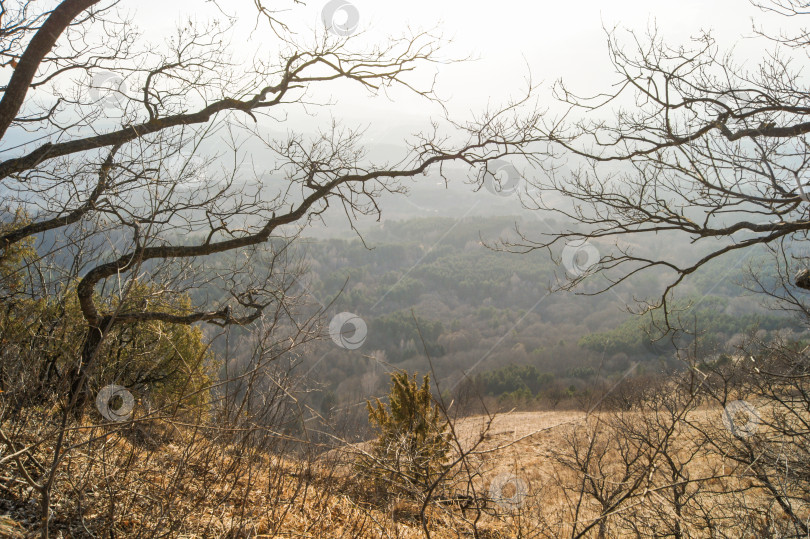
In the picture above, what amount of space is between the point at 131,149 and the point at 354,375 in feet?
198

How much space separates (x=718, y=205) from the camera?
14.2 feet

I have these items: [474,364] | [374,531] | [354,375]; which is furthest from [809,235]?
[474,364]

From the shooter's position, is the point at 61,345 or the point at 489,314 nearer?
A: the point at 61,345

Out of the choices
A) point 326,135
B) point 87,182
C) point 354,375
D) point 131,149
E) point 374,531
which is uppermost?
point 326,135

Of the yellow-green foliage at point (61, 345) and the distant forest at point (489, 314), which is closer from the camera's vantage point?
the yellow-green foliage at point (61, 345)

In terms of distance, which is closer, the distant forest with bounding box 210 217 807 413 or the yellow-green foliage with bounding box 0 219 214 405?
the yellow-green foliage with bounding box 0 219 214 405

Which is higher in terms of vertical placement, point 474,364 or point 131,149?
point 131,149

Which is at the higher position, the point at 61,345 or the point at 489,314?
the point at 489,314

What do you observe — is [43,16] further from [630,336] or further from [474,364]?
[474,364]

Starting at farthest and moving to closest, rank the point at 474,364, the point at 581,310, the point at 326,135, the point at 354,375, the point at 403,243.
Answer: the point at 403,243, the point at 581,310, the point at 474,364, the point at 354,375, the point at 326,135

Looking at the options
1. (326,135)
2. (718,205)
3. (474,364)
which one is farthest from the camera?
(474,364)

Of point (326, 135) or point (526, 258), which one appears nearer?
point (326, 135)

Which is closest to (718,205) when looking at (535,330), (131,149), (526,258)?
(131,149)

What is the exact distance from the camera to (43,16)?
4.45m
